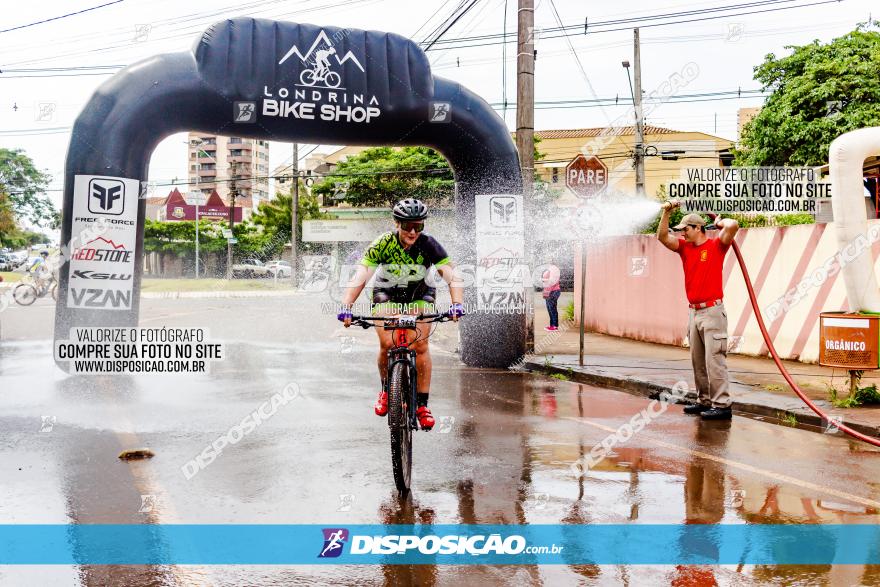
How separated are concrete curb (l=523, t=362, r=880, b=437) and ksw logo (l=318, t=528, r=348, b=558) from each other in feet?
18.2

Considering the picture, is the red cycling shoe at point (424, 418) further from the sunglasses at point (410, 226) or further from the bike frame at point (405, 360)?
the sunglasses at point (410, 226)

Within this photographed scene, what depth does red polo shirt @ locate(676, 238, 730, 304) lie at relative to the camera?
9102 mm

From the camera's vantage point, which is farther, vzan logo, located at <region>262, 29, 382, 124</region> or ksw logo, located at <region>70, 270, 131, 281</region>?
vzan logo, located at <region>262, 29, 382, 124</region>

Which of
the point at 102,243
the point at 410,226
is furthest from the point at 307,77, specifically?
the point at 410,226

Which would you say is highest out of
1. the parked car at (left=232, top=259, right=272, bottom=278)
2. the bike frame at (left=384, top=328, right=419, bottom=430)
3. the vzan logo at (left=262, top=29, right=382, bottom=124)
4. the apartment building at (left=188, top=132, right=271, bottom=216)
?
the apartment building at (left=188, top=132, right=271, bottom=216)

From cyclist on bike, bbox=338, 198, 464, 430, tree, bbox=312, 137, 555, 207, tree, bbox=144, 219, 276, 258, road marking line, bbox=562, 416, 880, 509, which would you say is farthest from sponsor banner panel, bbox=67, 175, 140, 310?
tree, bbox=144, 219, 276, 258

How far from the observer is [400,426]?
231 inches

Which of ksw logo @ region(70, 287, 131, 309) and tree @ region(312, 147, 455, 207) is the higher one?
tree @ region(312, 147, 455, 207)

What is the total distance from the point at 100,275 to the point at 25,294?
18258mm

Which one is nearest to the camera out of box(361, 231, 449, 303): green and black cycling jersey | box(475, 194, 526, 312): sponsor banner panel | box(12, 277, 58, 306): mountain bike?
box(361, 231, 449, 303): green and black cycling jersey

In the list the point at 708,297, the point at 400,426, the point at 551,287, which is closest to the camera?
the point at 400,426

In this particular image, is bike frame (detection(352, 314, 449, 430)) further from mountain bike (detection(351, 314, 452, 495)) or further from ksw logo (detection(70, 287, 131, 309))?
ksw logo (detection(70, 287, 131, 309))

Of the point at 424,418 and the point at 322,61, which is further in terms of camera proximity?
the point at 322,61

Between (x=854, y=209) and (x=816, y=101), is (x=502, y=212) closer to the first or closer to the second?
(x=854, y=209)
